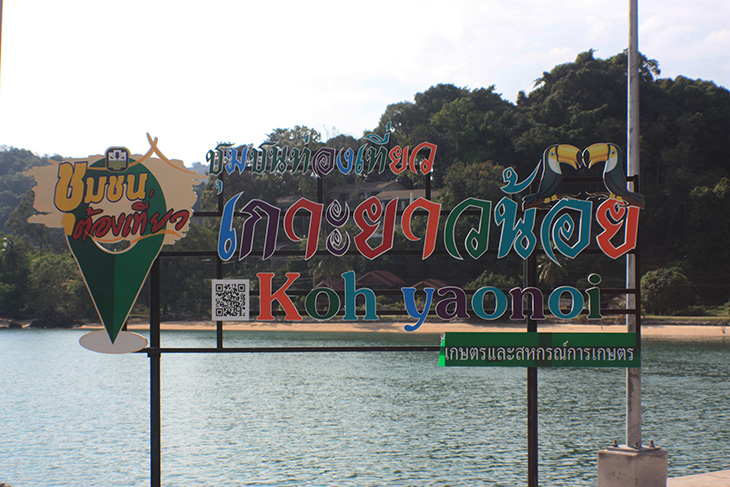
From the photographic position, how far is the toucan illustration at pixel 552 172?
12.2 meters

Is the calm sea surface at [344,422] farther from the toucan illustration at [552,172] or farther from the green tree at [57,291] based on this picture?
the green tree at [57,291]

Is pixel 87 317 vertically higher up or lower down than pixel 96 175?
lower down

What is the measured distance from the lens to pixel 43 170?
11.7 metres

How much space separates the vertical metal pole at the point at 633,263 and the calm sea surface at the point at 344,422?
8830 mm

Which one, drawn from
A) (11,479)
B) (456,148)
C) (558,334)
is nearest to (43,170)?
(558,334)

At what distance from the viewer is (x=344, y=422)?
103 feet

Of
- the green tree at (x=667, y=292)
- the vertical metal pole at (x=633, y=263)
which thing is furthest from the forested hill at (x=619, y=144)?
the vertical metal pole at (x=633, y=263)

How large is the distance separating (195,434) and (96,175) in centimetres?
1969

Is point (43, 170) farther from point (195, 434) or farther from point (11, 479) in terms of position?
point (195, 434)

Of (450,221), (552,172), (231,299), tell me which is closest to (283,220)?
(231,299)

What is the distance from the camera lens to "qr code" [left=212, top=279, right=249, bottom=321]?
12117mm

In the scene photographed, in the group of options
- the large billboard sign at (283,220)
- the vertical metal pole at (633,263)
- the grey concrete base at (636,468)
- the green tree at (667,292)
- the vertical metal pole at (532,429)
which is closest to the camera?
the grey concrete base at (636,468)

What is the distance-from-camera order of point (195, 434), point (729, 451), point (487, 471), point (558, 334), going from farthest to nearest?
point (195, 434) → point (729, 451) → point (487, 471) → point (558, 334)

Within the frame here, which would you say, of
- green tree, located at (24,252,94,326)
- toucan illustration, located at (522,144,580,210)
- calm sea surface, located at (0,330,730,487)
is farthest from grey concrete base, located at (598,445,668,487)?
green tree, located at (24,252,94,326)
